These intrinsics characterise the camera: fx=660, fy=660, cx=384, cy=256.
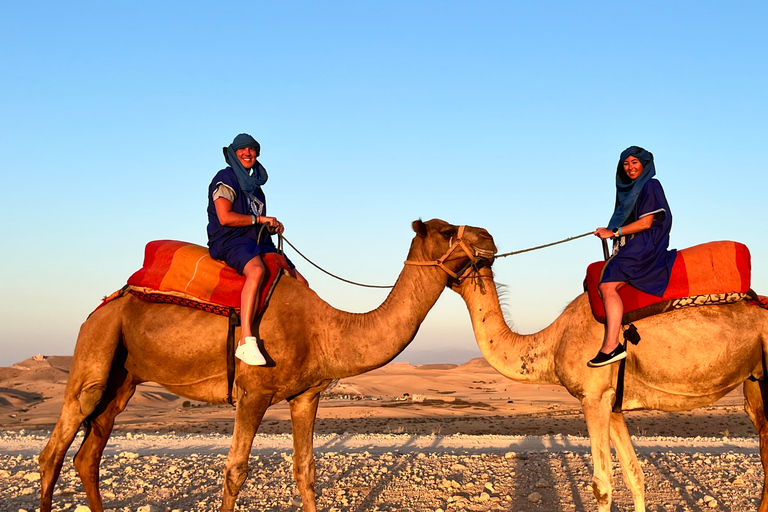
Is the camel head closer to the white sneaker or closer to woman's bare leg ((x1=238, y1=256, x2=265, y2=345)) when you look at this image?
woman's bare leg ((x1=238, y1=256, x2=265, y2=345))

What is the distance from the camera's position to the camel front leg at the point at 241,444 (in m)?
5.89

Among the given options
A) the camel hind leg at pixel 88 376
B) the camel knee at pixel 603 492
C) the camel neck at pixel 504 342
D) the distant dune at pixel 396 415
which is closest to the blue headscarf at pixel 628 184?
the camel neck at pixel 504 342

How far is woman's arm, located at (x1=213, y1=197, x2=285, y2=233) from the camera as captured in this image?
257 inches

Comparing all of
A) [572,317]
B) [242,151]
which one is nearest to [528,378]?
[572,317]

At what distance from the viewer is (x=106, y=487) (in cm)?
863

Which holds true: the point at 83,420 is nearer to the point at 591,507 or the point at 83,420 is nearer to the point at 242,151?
the point at 242,151

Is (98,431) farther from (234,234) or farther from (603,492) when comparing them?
(603,492)

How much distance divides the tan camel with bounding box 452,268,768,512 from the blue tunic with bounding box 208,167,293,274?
2.19 metres

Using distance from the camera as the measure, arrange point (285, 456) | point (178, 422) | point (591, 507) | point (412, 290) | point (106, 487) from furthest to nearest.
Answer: point (178, 422) → point (285, 456) → point (106, 487) → point (591, 507) → point (412, 290)

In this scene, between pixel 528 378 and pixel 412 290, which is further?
pixel 528 378

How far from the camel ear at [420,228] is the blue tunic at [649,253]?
1.83m

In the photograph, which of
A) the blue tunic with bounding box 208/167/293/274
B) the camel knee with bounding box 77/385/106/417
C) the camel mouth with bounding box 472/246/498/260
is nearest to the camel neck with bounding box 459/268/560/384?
the camel mouth with bounding box 472/246/498/260

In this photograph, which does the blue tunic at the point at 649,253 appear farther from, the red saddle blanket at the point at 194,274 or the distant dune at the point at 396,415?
the distant dune at the point at 396,415

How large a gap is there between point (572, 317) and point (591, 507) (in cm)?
258
